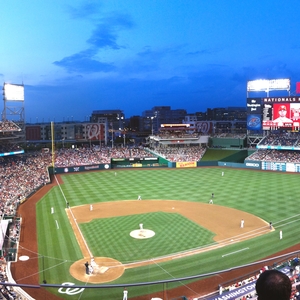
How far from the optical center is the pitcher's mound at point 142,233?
24281 millimetres

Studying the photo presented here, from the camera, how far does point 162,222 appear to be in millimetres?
27938

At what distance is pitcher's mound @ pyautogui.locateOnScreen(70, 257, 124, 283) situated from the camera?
17520mm

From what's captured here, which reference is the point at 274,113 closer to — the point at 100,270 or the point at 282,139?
the point at 282,139

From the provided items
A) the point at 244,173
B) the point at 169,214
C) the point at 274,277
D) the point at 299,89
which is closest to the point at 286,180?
the point at 244,173

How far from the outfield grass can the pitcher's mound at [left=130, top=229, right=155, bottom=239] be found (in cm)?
62

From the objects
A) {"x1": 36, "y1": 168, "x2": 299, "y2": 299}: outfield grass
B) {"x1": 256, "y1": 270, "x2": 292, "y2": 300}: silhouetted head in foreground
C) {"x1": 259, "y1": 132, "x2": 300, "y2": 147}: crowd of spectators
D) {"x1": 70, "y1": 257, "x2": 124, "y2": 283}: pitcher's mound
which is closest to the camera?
{"x1": 256, "y1": 270, "x2": 292, "y2": 300}: silhouetted head in foreground

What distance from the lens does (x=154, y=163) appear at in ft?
215

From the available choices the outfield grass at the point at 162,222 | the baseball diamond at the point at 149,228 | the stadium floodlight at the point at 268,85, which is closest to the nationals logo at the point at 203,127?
the stadium floodlight at the point at 268,85

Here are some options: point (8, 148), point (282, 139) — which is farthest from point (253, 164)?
point (8, 148)

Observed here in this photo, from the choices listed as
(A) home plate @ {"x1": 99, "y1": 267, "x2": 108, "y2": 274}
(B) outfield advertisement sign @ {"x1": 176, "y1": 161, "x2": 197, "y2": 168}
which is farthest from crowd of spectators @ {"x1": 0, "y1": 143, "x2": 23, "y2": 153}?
(A) home plate @ {"x1": 99, "y1": 267, "x2": 108, "y2": 274}

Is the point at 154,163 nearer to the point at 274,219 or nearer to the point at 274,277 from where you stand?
the point at 274,219

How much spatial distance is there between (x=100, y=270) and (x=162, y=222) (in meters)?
10.2

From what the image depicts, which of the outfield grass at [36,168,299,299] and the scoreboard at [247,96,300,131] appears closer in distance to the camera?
the outfield grass at [36,168,299,299]

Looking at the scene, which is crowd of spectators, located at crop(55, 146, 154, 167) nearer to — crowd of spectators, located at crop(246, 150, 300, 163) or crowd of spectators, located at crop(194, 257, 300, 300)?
crowd of spectators, located at crop(246, 150, 300, 163)
